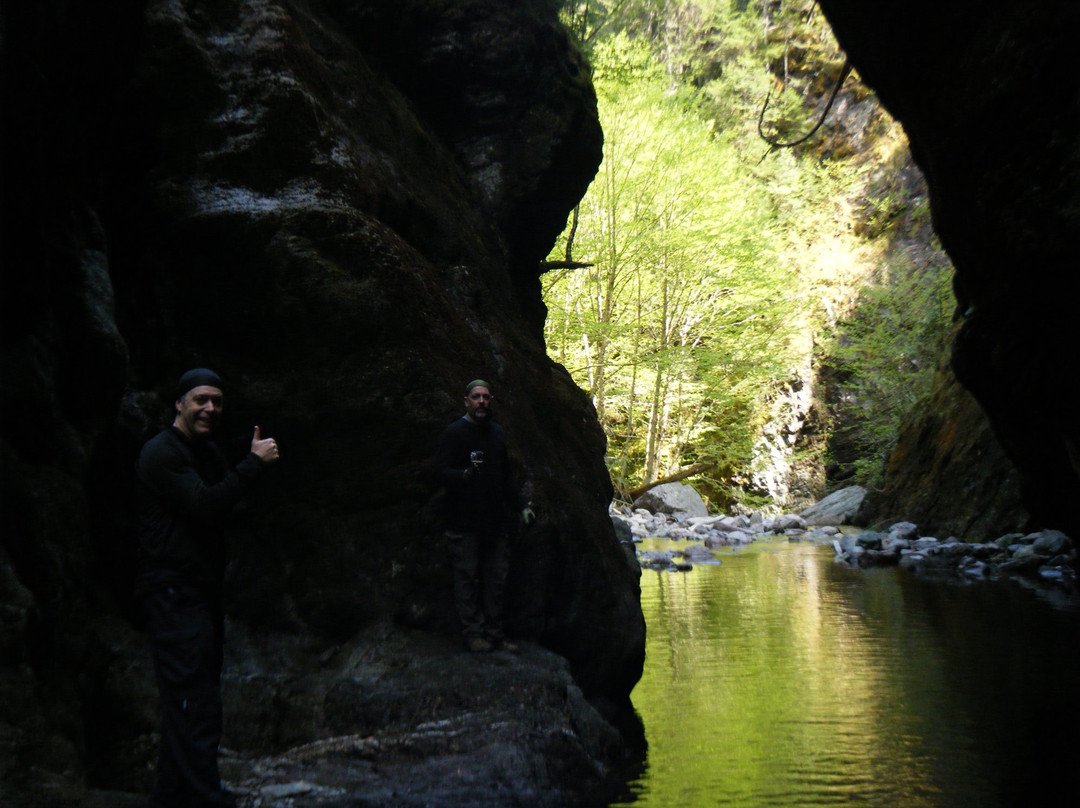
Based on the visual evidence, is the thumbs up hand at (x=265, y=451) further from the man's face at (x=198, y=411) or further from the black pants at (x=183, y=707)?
the black pants at (x=183, y=707)

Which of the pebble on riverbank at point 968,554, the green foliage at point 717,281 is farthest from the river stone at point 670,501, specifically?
the pebble on riverbank at point 968,554

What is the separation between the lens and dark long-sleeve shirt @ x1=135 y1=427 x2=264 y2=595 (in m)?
3.19

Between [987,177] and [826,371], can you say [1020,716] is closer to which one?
[987,177]

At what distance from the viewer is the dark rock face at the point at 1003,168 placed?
5426 millimetres

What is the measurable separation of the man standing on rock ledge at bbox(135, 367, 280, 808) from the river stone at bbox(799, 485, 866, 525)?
20634 mm

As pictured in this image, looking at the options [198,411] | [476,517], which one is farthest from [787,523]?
[198,411]

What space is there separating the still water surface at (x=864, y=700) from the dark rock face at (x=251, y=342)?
1022mm

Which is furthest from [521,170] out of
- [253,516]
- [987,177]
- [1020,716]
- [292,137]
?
[1020,716]

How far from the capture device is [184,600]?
3.21 m

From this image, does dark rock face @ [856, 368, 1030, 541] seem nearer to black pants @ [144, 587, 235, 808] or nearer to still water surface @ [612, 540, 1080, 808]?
still water surface @ [612, 540, 1080, 808]

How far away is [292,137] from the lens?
5.21 m

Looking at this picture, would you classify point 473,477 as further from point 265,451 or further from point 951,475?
point 951,475

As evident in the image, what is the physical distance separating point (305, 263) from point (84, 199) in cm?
122

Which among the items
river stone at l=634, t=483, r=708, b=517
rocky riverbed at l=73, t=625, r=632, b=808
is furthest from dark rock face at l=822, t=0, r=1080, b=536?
river stone at l=634, t=483, r=708, b=517
